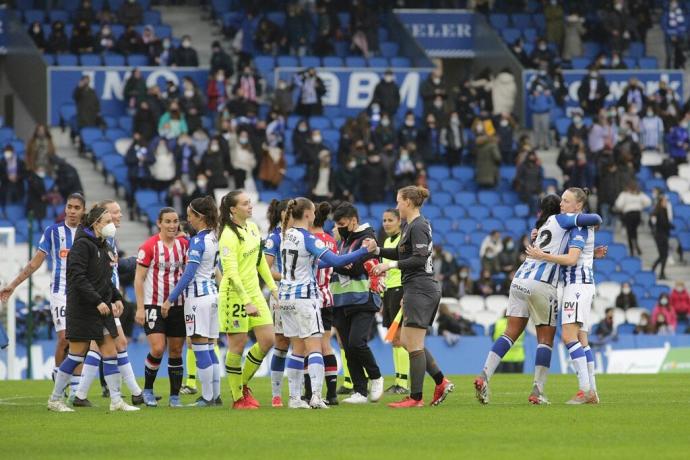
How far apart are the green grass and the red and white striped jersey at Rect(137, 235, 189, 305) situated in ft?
4.13

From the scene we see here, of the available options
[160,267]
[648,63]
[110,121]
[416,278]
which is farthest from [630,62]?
[416,278]

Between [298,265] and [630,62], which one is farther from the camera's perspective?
[630,62]

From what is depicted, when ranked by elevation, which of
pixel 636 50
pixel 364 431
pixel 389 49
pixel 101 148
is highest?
pixel 636 50

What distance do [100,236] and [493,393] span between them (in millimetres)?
5812

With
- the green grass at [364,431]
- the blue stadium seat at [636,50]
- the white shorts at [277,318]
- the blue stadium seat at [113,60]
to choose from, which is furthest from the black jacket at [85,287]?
the blue stadium seat at [636,50]

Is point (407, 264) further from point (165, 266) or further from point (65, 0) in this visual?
point (65, 0)

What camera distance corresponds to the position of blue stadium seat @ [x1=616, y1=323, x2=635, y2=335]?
30297 mm

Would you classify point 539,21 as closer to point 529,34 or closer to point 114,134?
point 529,34

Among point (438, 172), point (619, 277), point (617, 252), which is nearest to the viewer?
point (619, 277)

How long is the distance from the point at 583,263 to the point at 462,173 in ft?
66.1

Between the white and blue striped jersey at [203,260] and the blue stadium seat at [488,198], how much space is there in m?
20.0

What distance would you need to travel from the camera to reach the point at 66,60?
34.8 metres

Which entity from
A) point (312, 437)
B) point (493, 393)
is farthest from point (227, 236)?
point (493, 393)

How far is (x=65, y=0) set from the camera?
1457 inches
